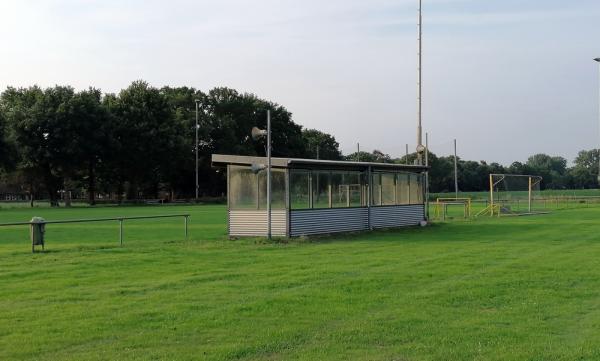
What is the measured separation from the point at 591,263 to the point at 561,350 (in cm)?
844

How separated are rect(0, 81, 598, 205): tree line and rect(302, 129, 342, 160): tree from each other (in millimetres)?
9617

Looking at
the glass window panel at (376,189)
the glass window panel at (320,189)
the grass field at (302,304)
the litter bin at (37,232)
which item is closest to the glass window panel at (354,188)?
the glass window panel at (376,189)

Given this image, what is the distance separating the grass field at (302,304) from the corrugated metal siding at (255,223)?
4308mm

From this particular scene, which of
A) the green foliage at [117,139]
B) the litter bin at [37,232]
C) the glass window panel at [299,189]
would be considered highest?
the green foliage at [117,139]

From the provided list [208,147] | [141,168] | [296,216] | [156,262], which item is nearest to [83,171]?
[141,168]

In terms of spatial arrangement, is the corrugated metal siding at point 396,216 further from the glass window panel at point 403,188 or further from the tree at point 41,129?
the tree at point 41,129

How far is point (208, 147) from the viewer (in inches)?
3533

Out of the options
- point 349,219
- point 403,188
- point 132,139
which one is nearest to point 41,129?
point 132,139

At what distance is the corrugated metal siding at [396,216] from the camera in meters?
27.0

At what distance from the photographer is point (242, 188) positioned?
77.7 feet

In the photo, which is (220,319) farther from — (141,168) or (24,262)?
(141,168)

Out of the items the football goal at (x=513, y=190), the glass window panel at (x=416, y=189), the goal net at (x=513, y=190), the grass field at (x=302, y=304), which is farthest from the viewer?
the goal net at (x=513, y=190)

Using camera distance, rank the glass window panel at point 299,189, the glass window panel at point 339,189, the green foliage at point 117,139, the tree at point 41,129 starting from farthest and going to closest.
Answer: the green foliage at point 117,139 < the tree at point 41,129 < the glass window panel at point 339,189 < the glass window panel at point 299,189

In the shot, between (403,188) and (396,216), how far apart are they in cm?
176
